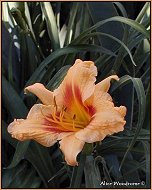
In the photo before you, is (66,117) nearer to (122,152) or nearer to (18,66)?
(122,152)

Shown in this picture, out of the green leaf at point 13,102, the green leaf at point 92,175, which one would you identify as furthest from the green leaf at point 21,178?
the green leaf at point 92,175

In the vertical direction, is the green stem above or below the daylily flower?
below

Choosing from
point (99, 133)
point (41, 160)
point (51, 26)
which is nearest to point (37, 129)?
point (99, 133)

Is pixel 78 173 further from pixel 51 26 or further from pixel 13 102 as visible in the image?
pixel 51 26

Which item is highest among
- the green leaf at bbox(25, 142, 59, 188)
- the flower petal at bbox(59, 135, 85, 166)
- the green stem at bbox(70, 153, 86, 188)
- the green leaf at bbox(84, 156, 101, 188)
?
the flower petal at bbox(59, 135, 85, 166)

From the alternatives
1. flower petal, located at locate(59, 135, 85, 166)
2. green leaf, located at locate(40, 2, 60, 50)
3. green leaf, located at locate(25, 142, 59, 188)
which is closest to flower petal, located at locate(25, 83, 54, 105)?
flower petal, located at locate(59, 135, 85, 166)

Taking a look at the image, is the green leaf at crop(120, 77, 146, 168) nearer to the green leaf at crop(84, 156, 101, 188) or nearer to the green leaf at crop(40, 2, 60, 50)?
the green leaf at crop(84, 156, 101, 188)

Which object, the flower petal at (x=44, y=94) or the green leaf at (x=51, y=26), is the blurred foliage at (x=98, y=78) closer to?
the green leaf at (x=51, y=26)
